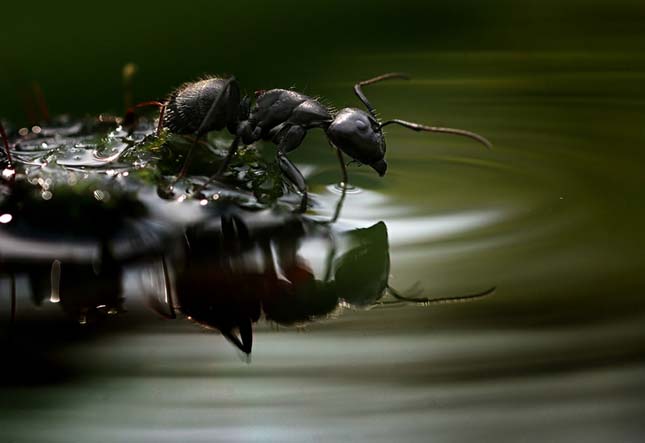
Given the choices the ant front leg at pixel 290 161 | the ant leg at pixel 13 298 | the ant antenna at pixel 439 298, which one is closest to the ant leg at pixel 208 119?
the ant front leg at pixel 290 161

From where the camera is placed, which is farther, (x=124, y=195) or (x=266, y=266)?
(x=124, y=195)

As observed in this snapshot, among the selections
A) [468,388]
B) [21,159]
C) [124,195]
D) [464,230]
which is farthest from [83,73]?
[468,388]

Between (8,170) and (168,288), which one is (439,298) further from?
(8,170)

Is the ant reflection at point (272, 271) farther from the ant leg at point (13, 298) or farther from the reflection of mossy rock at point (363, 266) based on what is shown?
the ant leg at point (13, 298)

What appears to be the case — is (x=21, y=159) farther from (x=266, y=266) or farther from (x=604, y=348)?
(x=604, y=348)

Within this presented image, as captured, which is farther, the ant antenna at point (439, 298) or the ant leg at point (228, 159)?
the ant leg at point (228, 159)

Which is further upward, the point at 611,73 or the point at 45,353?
the point at 611,73

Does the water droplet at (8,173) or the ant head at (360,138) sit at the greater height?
the ant head at (360,138)
